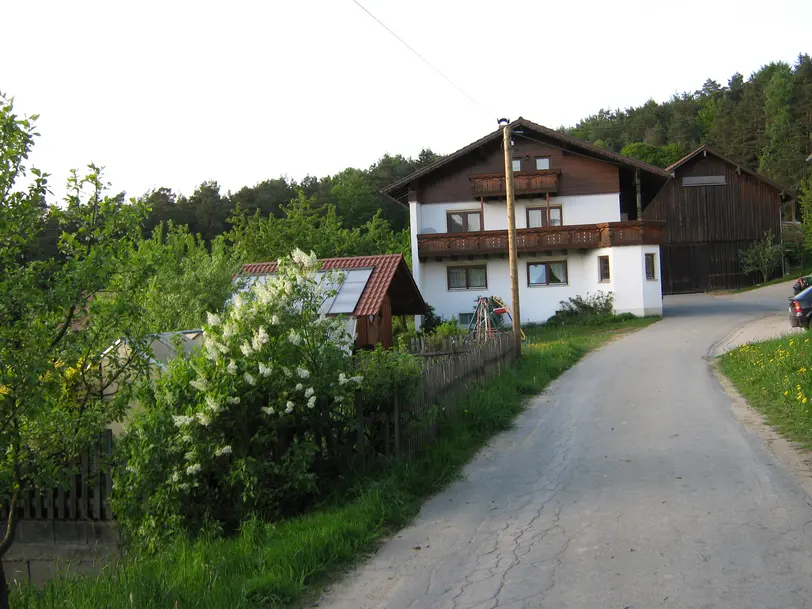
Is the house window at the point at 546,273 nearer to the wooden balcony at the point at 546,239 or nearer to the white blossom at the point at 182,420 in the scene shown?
the wooden balcony at the point at 546,239

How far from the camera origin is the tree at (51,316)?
542cm

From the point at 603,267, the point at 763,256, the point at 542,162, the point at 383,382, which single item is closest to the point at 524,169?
the point at 542,162

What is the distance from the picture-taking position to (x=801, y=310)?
21.2m

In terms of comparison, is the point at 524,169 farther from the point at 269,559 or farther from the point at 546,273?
the point at 269,559

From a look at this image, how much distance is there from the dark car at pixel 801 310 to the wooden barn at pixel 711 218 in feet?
95.9

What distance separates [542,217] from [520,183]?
2183 millimetres

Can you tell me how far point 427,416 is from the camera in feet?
30.4

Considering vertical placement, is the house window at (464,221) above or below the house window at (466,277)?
above

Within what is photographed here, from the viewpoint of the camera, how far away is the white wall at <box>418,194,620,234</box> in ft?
115

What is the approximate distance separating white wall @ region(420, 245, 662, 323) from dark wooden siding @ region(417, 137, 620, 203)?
10.5 feet

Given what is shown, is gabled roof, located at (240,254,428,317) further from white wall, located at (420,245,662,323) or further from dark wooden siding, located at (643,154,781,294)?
dark wooden siding, located at (643,154,781,294)

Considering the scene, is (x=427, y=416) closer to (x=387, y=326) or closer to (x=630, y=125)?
(x=387, y=326)

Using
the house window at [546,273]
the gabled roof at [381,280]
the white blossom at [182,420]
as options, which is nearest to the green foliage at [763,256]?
the house window at [546,273]

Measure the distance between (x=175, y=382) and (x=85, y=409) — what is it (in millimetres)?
962
